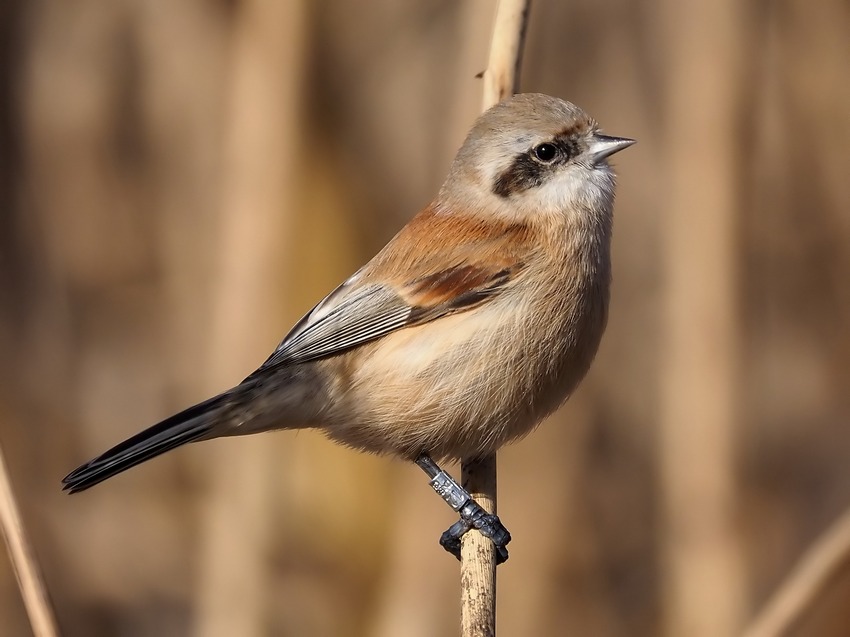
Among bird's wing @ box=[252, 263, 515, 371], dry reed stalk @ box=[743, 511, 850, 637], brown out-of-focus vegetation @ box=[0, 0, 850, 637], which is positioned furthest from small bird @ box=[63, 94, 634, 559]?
dry reed stalk @ box=[743, 511, 850, 637]

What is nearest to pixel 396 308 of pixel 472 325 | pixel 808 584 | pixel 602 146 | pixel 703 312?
pixel 472 325

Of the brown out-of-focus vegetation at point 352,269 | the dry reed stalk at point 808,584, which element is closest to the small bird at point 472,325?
the brown out-of-focus vegetation at point 352,269

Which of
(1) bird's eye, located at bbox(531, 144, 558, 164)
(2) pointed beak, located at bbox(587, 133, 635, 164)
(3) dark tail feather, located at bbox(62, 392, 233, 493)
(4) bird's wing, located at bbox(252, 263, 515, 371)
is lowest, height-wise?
(3) dark tail feather, located at bbox(62, 392, 233, 493)

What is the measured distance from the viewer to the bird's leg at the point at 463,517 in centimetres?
295

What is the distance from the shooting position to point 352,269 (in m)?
5.12

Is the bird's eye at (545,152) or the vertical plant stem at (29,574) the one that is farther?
the bird's eye at (545,152)

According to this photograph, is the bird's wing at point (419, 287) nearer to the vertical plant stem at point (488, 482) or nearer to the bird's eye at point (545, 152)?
the bird's eye at point (545, 152)

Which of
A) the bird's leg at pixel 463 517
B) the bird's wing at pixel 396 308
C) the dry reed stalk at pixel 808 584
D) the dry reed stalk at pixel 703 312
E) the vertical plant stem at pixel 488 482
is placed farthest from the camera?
the dry reed stalk at pixel 703 312

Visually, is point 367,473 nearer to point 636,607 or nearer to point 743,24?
point 636,607

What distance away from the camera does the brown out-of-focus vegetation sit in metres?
3.80

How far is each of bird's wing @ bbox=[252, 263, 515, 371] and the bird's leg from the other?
18.5 inches

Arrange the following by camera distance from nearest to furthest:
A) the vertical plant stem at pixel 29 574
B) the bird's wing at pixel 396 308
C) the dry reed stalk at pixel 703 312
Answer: the vertical plant stem at pixel 29 574 → the bird's wing at pixel 396 308 → the dry reed stalk at pixel 703 312

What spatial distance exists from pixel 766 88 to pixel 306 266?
2.28m

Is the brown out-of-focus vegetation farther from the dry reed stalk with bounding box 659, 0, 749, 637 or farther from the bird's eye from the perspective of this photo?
the bird's eye
